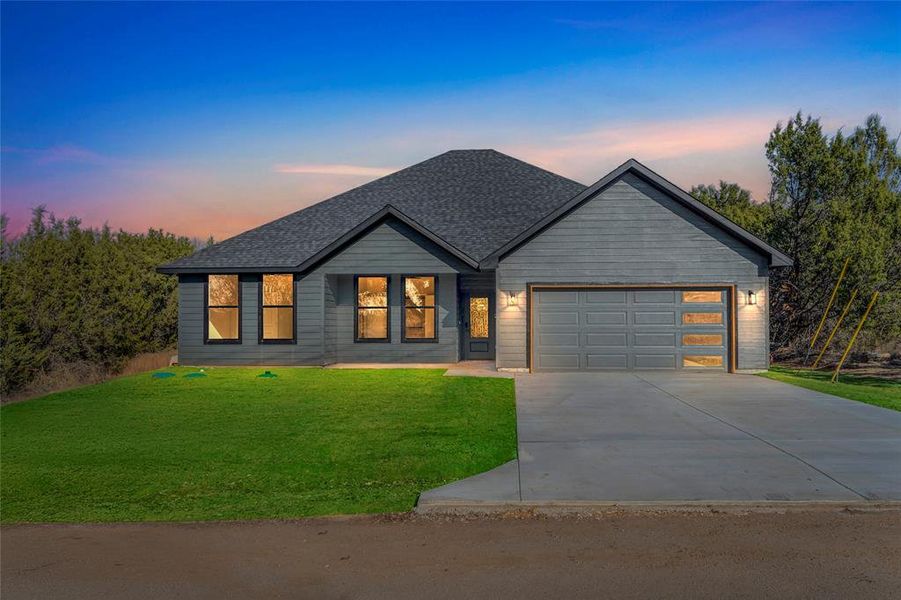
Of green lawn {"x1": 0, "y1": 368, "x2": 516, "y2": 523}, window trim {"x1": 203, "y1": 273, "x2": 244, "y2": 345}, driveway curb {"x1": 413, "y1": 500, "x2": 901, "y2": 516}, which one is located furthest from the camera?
window trim {"x1": 203, "y1": 273, "x2": 244, "y2": 345}

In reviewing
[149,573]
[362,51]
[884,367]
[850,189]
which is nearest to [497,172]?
[362,51]

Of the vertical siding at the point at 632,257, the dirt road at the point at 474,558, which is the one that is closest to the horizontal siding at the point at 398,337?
the vertical siding at the point at 632,257

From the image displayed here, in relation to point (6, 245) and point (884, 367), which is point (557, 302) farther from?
point (6, 245)

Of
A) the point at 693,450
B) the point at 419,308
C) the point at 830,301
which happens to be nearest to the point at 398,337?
the point at 419,308

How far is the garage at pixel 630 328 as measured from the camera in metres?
18.6

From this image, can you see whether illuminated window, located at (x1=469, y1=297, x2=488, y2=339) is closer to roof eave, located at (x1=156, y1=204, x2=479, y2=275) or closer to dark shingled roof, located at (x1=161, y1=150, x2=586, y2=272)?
dark shingled roof, located at (x1=161, y1=150, x2=586, y2=272)

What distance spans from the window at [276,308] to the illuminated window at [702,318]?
1175 centimetres

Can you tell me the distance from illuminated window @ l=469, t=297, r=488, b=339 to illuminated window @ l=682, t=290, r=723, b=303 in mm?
6270

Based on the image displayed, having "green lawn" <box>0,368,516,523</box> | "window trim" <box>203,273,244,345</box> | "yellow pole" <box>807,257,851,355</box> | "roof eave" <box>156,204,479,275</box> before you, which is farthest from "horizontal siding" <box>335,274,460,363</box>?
"yellow pole" <box>807,257,851,355</box>

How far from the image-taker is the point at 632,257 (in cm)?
1867

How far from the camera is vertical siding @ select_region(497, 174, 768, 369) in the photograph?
60.7 feet

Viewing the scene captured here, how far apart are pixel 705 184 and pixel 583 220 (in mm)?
28602

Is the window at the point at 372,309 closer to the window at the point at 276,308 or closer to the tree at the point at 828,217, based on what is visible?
the window at the point at 276,308

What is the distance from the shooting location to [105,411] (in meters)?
13.0
